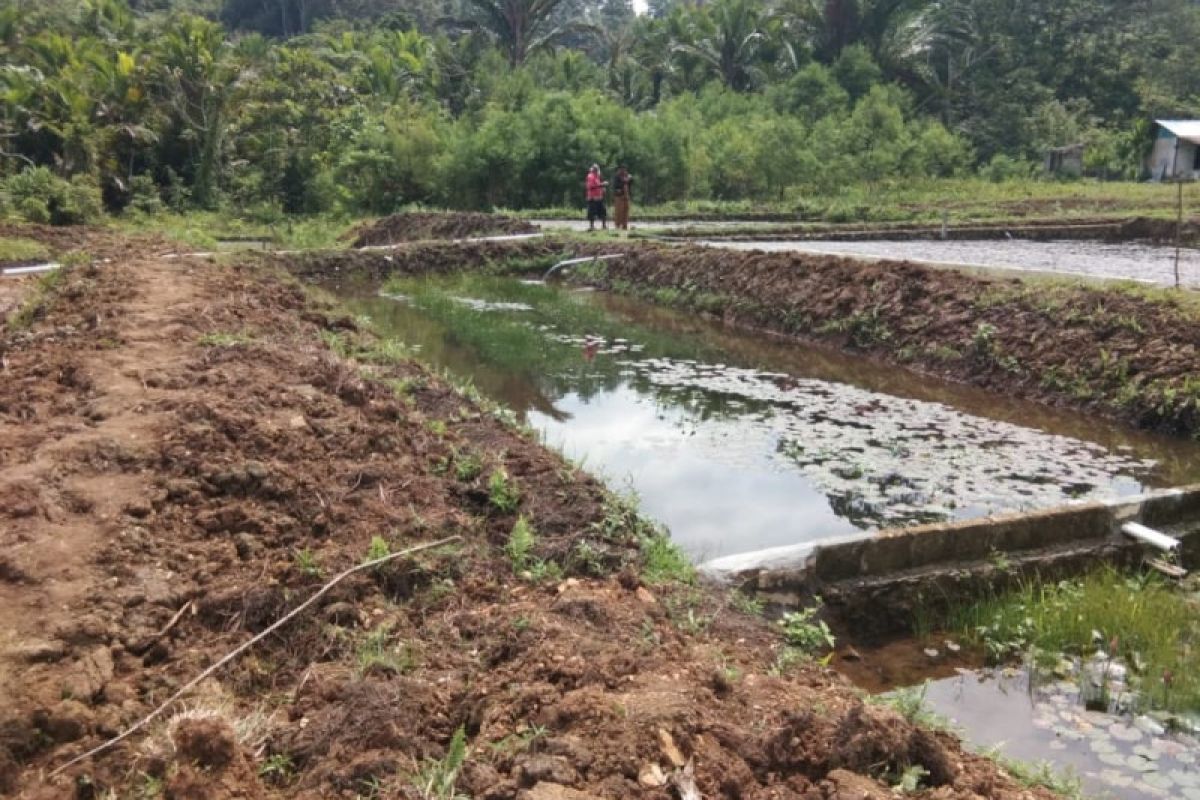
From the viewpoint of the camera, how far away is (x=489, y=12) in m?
35.3

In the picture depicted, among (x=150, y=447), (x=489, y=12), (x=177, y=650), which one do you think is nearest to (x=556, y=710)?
(x=177, y=650)

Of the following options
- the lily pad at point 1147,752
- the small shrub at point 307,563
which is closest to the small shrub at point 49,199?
the small shrub at point 307,563

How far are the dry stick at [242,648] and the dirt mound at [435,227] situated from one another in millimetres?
17794

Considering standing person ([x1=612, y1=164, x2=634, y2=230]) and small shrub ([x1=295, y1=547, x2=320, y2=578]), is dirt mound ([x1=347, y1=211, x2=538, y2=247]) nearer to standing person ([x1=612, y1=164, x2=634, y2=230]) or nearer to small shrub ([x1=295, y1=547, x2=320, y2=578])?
standing person ([x1=612, y1=164, x2=634, y2=230])

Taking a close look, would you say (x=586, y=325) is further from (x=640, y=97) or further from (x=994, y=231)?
(x=640, y=97)

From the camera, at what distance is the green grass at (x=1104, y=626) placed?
482 centimetres

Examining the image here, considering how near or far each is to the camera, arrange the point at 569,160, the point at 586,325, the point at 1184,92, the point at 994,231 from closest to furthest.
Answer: the point at 586,325, the point at 994,231, the point at 569,160, the point at 1184,92

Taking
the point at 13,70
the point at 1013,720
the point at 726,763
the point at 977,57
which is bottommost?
the point at 1013,720

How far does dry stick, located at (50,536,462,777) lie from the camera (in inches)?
126

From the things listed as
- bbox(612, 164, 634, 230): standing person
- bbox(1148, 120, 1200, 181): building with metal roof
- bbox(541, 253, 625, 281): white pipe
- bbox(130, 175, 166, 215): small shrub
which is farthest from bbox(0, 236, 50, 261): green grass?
bbox(1148, 120, 1200, 181): building with metal roof

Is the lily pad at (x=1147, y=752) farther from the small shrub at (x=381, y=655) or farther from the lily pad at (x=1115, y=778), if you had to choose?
the small shrub at (x=381, y=655)

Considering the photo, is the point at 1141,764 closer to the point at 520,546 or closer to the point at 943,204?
the point at 520,546

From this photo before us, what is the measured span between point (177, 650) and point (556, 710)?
1673 mm

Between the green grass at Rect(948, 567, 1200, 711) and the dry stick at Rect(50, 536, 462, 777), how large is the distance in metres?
3.09
